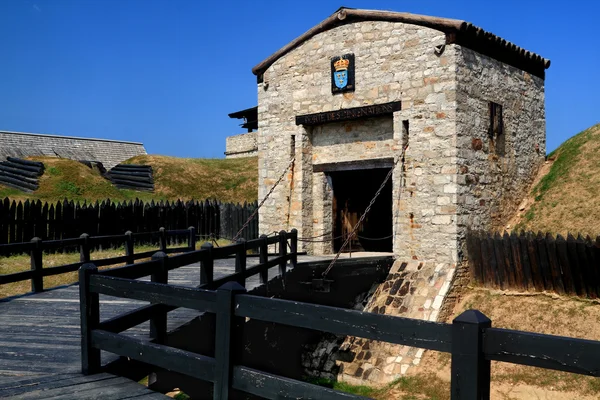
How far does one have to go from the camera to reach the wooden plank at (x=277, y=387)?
3578 millimetres

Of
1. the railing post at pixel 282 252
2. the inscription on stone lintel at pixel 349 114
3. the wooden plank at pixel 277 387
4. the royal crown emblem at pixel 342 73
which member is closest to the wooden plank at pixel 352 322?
the wooden plank at pixel 277 387

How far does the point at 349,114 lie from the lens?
46.1ft

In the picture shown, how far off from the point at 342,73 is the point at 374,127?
5.36 feet

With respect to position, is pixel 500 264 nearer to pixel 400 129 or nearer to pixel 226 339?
pixel 400 129

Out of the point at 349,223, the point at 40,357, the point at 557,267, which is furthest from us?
the point at 349,223

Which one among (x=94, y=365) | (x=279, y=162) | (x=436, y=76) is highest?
(x=436, y=76)

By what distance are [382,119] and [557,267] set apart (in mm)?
5398

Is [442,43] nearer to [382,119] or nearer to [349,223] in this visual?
[382,119]

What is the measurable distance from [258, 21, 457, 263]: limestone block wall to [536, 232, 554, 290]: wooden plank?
1.75 metres

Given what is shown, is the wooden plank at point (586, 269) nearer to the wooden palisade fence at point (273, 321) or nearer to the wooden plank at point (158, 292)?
the wooden palisade fence at point (273, 321)

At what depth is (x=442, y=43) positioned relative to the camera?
40.8 feet

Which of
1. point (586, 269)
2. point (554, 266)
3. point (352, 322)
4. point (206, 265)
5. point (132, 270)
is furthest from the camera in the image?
point (554, 266)

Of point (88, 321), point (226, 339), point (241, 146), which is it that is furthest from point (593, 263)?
point (241, 146)

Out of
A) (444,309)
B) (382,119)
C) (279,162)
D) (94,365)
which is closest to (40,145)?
(279,162)
